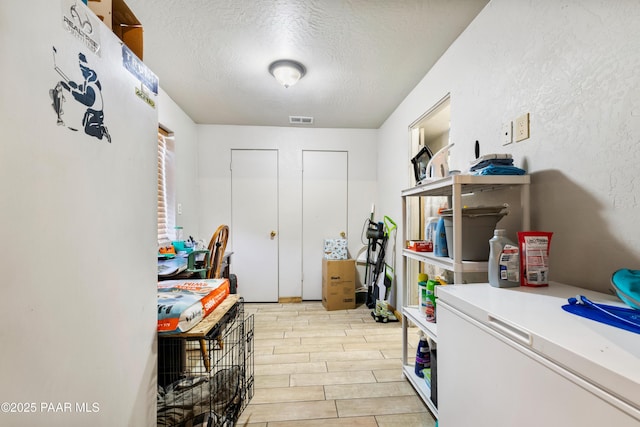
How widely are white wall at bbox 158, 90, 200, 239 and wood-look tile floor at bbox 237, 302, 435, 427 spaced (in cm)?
152

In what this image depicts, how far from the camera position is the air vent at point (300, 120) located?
3371 millimetres

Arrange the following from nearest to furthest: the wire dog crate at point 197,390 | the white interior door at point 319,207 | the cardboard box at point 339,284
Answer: the wire dog crate at point 197,390 < the cardboard box at point 339,284 < the white interior door at point 319,207

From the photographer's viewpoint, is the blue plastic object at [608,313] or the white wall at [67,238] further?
the blue plastic object at [608,313]

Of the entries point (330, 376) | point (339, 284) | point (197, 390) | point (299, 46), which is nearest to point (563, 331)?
point (197, 390)

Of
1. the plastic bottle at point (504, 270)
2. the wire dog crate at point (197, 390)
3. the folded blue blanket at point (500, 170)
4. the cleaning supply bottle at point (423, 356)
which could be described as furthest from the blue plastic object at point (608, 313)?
the wire dog crate at point (197, 390)

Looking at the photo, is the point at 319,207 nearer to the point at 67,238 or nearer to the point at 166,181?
the point at 166,181

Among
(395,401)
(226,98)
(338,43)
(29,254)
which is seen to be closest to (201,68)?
(226,98)

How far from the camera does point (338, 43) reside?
191cm

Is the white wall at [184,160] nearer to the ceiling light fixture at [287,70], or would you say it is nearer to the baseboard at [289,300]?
the ceiling light fixture at [287,70]

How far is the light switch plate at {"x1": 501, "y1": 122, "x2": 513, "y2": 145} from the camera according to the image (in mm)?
1397

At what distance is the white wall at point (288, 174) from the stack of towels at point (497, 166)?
8.21ft

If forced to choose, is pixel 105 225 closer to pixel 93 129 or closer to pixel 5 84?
pixel 93 129

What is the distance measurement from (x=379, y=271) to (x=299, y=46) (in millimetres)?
2539

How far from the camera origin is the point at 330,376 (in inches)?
75.0
